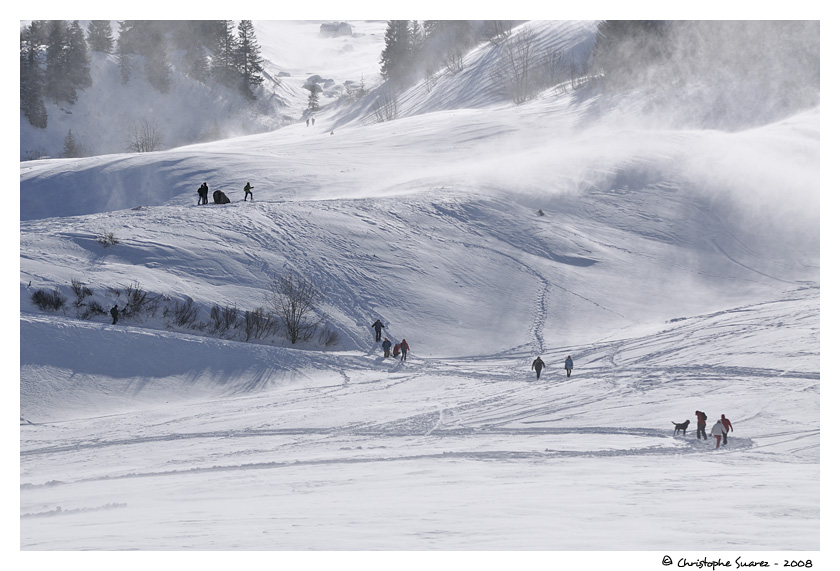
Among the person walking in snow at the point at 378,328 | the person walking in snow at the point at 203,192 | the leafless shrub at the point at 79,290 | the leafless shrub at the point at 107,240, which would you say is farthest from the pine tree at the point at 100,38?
the person walking in snow at the point at 378,328

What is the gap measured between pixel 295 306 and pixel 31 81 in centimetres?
6100

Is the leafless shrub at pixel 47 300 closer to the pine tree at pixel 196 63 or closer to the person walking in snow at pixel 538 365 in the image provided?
the person walking in snow at pixel 538 365

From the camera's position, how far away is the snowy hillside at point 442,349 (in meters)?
11.9

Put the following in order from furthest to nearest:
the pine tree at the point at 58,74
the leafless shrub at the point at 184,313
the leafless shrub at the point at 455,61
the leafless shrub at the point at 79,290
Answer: the leafless shrub at the point at 455,61 → the pine tree at the point at 58,74 → the leafless shrub at the point at 184,313 → the leafless shrub at the point at 79,290

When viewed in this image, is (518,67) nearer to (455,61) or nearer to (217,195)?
(455,61)

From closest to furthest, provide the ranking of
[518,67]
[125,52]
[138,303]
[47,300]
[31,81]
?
[47,300] → [138,303] → [518,67] → [31,81] → [125,52]

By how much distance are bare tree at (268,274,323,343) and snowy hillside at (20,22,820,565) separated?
53cm

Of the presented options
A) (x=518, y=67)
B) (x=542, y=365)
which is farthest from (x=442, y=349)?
(x=518, y=67)

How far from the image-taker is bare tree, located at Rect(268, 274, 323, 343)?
26062mm

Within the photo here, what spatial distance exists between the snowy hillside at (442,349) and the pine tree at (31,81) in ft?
106

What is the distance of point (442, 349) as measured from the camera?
1046 inches

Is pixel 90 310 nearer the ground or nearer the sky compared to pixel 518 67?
nearer the ground

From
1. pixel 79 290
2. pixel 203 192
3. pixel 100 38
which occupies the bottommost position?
pixel 79 290

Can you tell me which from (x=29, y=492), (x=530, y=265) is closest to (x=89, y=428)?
(x=29, y=492)
